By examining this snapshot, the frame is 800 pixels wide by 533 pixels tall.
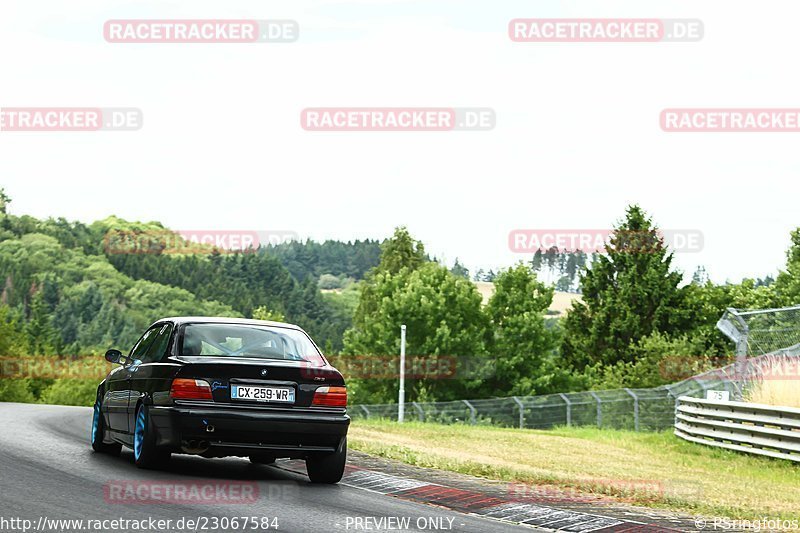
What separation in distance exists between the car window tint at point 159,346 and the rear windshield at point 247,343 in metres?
0.30

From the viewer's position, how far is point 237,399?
1040 cm

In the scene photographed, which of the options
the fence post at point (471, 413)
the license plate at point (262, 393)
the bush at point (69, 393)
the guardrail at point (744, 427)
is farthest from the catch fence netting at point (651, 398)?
the bush at point (69, 393)

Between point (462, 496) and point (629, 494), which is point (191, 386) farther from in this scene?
point (629, 494)

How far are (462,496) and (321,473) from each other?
1523 mm

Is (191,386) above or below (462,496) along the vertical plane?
above

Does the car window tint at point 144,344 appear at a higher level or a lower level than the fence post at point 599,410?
higher

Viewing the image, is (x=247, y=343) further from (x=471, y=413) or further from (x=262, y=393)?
(x=471, y=413)

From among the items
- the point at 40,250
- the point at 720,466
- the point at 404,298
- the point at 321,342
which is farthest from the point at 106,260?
the point at 720,466

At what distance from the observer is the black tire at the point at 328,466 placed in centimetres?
1098

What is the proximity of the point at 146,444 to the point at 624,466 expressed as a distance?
9.24 metres

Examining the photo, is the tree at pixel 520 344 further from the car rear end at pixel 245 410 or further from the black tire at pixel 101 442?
the car rear end at pixel 245 410

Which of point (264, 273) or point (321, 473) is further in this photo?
point (264, 273)

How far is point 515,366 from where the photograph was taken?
71.6m

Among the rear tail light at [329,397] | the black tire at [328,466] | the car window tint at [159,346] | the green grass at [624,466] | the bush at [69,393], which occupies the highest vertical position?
the car window tint at [159,346]
